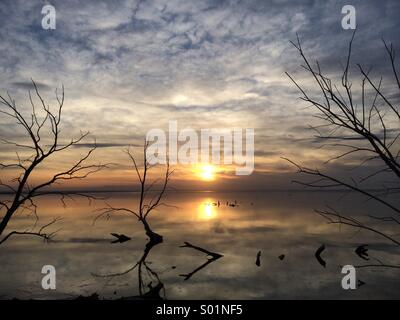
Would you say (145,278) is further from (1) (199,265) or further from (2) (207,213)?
(2) (207,213)

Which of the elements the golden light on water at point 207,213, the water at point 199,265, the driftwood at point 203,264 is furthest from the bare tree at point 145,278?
the golden light on water at point 207,213

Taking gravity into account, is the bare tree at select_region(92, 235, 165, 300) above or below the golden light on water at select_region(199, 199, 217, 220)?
below

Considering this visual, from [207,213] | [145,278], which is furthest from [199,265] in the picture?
[207,213]

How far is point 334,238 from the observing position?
3712cm

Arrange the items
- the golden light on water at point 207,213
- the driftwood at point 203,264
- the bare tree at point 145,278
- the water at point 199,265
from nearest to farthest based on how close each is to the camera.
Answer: the bare tree at point 145,278 < the water at point 199,265 < the driftwood at point 203,264 < the golden light on water at point 207,213

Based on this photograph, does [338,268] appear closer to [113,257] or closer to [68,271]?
[113,257]

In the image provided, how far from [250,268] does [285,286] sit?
418 centimetres

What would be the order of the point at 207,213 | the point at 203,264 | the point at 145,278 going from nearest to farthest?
the point at 145,278 → the point at 203,264 → the point at 207,213

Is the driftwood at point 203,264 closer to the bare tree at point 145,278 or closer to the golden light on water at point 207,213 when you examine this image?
the bare tree at point 145,278

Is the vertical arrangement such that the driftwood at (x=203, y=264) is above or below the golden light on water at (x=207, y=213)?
below

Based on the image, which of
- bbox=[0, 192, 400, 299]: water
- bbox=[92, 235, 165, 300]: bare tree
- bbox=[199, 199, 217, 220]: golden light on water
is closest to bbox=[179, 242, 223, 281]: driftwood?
bbox=[0, 192, 400, 299]: water

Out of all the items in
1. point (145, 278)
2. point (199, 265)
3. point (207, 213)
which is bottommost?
point (145, 278)

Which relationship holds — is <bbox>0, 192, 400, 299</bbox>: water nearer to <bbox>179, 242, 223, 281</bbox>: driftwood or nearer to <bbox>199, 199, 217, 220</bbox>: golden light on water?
<bbox>179, 242, 223, 281</bbox>: driftwood
